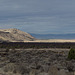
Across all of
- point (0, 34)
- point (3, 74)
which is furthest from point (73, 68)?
point (0, 34)

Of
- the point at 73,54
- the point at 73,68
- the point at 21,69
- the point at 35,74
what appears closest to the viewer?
the point at 35,74

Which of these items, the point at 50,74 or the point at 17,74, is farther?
the point at 17,74

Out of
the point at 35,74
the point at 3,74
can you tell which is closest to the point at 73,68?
the point at 35,74

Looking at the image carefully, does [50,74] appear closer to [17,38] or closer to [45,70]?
[45,70]

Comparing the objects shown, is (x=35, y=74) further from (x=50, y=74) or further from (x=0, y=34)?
(x=0, y=34)

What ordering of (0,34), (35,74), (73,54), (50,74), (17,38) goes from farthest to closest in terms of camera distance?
(17,38), (0,34), (73,54), (35,74), (50,74)

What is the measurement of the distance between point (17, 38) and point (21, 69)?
171 metres

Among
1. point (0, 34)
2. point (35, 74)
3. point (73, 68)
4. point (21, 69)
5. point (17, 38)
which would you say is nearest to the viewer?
point (35, 74)

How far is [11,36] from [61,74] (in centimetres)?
17186

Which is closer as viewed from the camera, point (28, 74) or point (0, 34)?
point (28, 74)

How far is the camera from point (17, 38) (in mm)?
189125

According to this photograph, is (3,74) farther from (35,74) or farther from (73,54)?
(73,54)

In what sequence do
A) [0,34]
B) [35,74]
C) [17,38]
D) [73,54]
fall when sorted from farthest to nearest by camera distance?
[17,38] → [0,34] → [73,54] → [35,74]

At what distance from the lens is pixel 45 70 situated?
19125 millimetres
